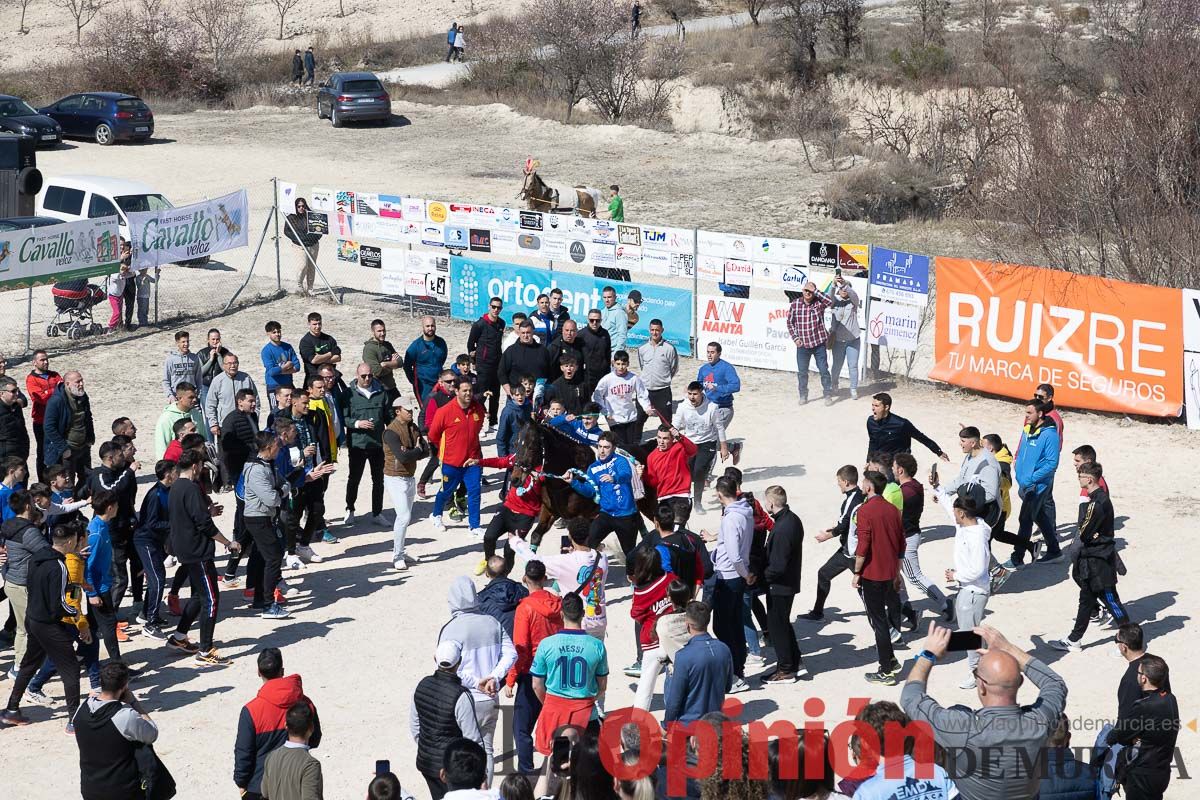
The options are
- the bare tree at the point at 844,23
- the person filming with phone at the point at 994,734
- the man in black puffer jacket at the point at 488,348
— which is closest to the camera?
the person filming with phone at the point at 994,734

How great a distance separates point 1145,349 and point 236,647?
11528 millimetres

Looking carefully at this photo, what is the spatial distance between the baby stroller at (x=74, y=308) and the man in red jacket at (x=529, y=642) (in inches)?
576

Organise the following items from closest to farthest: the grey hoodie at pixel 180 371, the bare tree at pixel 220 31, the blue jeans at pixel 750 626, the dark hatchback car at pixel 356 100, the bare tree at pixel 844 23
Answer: the blue jeans at pixel 750 626 → the grey hoodie at pixel 180 371 → the dark hatchback car at pixel 356 100 → the bare tree at pixel 844 23 → the bare tree at pixel 220 31

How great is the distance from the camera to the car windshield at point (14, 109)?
3566cm

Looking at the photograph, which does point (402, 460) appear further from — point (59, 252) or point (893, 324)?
point (59, 252)

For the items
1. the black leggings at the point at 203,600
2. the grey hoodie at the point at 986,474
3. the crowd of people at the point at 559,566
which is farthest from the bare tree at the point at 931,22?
the black leggings at the point at 203,600

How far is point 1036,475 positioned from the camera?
41.8ft

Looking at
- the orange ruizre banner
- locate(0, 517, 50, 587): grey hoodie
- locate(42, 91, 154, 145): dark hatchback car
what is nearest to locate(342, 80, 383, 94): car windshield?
locate(42, 91, 154, 145): dark hatchback car

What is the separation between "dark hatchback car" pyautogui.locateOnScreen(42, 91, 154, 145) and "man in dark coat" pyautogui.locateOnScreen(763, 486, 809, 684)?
30836mm

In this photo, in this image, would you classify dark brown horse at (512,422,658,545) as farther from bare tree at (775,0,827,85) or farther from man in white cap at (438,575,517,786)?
bare tree at (775,0,827,85)

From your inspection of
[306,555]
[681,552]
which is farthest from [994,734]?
[306,555]

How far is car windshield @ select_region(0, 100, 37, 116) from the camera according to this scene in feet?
117

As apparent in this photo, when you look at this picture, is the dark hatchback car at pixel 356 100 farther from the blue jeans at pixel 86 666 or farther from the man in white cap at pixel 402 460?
the blue jeans at pixel 86 666

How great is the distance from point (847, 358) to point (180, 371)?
28.2ft
